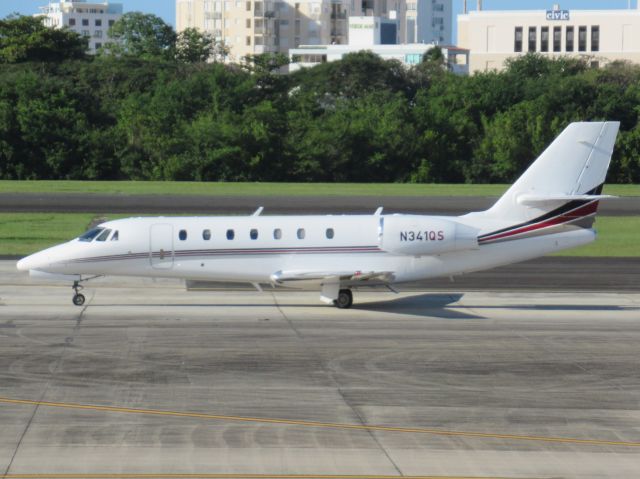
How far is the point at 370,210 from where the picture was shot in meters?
56.2

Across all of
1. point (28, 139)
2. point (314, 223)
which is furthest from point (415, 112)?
point (314, 223)

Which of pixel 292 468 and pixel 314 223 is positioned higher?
pixel 314 223

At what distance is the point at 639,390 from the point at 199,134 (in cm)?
6519

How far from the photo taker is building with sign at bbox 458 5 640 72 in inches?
6058

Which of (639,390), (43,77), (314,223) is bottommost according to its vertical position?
(639,390)

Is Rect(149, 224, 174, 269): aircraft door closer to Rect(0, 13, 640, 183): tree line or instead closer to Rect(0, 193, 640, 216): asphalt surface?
Rect(0, 193, 640, 216): asphalt surface

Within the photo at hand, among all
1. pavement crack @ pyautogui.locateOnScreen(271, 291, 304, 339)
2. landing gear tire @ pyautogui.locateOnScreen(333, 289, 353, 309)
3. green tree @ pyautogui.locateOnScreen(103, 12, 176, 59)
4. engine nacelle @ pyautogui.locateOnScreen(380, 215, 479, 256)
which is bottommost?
pavement crack @ pyautogui.locateOnScreen(271, 291, 304, 339)

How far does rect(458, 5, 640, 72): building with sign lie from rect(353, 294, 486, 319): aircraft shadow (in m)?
127

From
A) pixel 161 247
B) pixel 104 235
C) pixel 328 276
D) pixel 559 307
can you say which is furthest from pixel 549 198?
pixel 104 235

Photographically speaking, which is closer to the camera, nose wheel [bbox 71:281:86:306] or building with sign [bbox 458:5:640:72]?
nose wheel [bbox 71:281:86:306]

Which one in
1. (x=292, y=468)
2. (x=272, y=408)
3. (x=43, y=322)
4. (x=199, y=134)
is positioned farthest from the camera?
(x=199, y=134)

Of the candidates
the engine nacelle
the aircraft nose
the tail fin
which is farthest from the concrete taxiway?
the tail fin

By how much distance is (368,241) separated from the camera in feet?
94.0

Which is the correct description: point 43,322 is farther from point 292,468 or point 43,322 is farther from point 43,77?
point 43,77
